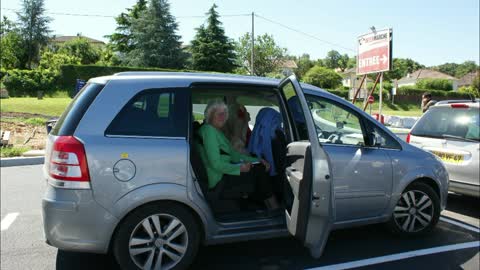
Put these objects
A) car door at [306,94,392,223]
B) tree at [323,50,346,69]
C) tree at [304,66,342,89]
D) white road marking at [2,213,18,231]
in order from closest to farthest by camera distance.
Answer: car door at [306,94,392,223] → white road marking at [2,213,18,231] → tree at [304,66,342,89] → tree at [323,50,346,69]

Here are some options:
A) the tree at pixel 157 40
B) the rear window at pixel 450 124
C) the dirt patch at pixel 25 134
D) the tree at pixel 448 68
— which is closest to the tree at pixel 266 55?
the tree at pixel 157 40

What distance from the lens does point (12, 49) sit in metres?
53.1

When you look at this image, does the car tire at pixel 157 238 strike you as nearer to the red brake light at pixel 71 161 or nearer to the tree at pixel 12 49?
the red brake light at pixel 71 161

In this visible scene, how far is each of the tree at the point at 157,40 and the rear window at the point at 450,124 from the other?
35.7m

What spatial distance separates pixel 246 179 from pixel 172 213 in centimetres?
98

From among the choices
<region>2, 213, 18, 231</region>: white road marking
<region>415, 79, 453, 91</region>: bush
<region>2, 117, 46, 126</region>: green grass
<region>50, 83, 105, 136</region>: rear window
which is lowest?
<region>2, 213, 18, 231</region>: white road marking

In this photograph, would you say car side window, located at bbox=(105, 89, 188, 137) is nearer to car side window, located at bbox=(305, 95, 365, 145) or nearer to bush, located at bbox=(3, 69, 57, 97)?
car side window, located at bbox=(305, 95, 365, 145)

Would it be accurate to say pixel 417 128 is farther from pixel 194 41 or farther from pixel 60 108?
pixel 194 41

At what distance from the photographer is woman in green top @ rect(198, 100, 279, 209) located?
3.64m

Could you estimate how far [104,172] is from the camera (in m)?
3.00

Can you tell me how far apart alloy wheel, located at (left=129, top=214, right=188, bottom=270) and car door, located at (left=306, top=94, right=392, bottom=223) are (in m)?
1.55

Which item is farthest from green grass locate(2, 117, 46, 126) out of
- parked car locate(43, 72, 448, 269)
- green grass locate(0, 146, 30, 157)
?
A: parked car locate(43, 72, 448, 269)

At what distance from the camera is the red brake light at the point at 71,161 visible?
2945 mm

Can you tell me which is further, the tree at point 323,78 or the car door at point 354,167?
the tree at point 323,78
